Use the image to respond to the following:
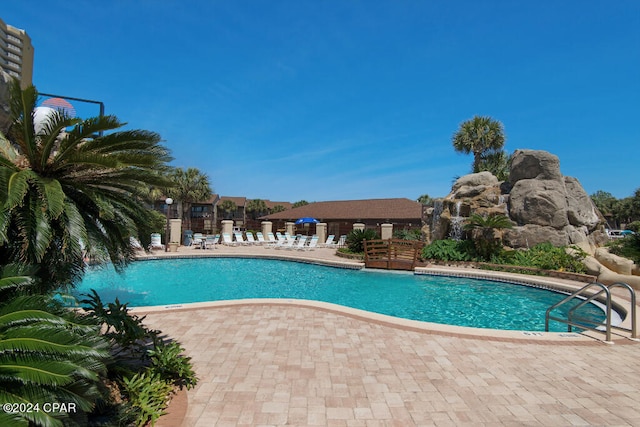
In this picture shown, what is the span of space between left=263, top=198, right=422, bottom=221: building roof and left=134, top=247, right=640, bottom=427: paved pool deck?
2681 centimetres

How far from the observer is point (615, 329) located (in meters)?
6.74

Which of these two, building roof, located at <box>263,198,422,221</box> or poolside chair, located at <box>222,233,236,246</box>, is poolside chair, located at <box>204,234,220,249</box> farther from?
building roof, located at <box>263,198,422,221</box>

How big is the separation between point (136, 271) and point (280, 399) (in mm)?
14276

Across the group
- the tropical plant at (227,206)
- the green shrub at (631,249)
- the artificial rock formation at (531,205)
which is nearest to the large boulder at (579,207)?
the artificial rock formation at (531,205)

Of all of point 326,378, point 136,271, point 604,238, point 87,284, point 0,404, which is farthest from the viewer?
point 604,238

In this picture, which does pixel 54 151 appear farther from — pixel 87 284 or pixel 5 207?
pixel 87 284

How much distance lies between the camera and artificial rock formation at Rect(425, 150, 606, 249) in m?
16.9

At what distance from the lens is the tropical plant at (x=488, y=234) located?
16.0 metres

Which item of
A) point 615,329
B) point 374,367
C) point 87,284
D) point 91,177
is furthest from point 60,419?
point 87,284

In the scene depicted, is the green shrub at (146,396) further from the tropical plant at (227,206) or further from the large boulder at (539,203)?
the tropical plant at (227,206)

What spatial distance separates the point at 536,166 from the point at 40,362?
2177 cm

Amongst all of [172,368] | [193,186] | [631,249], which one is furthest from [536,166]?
[193,186]

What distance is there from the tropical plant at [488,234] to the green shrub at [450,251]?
50 cm

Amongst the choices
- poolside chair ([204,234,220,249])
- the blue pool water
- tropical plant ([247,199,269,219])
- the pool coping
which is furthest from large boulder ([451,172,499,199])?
tropical plant ([247,199,269,219])
